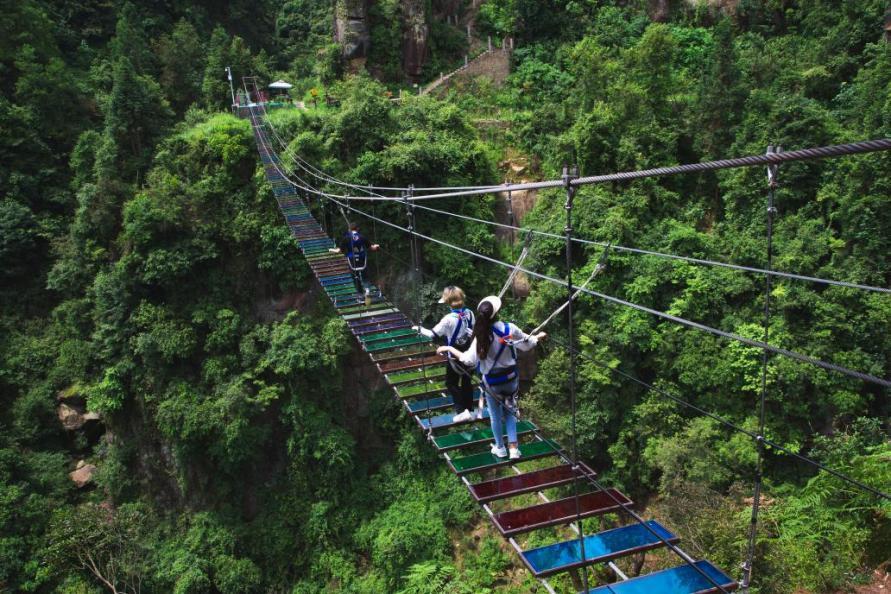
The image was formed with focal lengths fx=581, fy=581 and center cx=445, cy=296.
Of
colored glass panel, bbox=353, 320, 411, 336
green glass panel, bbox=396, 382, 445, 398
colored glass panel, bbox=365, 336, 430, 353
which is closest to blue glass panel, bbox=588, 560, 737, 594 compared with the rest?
green glass panel, bbox=396, 382, 445, 398

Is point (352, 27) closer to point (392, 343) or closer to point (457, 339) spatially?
point (392, 343)

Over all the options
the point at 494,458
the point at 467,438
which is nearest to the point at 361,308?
the point at 467,438

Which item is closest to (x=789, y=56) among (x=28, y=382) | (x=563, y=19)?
(x=563, y=19)

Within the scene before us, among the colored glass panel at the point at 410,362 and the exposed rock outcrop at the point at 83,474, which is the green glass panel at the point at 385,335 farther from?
the exposed rock outcrop at the point at 83,474

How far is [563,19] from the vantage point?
18344 mm

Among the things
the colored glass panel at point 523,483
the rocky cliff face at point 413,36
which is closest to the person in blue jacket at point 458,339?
the colored glass panel at point 523,483

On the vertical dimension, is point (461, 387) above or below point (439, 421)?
above

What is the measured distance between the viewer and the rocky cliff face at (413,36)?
1791 centimetres

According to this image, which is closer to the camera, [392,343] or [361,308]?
[392,343]

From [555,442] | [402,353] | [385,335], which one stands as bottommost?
[555,442]

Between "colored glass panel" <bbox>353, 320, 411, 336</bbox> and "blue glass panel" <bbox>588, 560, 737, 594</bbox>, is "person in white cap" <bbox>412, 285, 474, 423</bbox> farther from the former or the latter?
"colored glass panel" <bbox>353, 320, 411, 336</bbox>

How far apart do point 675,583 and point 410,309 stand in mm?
10175

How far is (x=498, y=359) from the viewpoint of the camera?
13.2 feet

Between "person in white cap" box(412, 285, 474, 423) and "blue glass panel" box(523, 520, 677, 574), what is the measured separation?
5.22 ft
